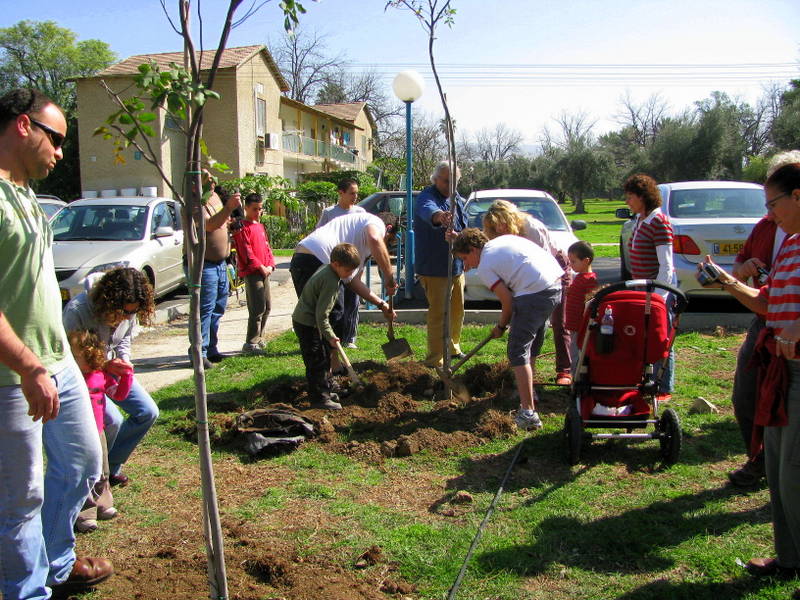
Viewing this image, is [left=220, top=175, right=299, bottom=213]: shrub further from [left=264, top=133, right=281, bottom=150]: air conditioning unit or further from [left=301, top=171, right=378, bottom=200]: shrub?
[left=264, top=133, right=281, bottom=150]: air conditioning unit

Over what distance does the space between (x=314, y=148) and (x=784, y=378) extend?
150 feet

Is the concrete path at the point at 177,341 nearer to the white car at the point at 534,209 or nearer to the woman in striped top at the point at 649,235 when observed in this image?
the white car at the point at 534,209

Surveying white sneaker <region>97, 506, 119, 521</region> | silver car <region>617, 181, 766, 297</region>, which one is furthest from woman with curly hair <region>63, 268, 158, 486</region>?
silver car <region>617, 181, 766, 297</region>

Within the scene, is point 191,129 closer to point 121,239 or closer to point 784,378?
point 784,378

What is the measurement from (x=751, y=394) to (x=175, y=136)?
31.7 metres

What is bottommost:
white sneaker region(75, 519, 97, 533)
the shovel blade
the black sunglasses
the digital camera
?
white sneaker region(75, 519, 97, 533)

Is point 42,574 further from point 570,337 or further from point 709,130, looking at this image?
point 709,130

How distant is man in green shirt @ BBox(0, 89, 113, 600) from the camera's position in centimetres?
233

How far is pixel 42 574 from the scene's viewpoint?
8.41ft

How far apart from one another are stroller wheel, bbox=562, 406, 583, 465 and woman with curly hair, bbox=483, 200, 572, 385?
142 centimetres

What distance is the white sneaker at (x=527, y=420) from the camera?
5066 millimetres

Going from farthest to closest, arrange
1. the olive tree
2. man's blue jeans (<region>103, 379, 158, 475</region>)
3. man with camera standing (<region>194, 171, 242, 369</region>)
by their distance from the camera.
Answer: man with camera standing (<region>194, 171, 242, 369</region>)
man's blue jeans (<region>103, 379, 158, 475</region>)
the olive tree

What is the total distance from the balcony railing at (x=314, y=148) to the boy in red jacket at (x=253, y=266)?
116 feet

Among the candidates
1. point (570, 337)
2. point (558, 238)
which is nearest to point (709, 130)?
point (558, 238)
